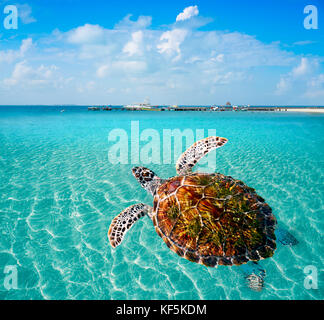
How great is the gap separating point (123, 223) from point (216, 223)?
2407 millimetres

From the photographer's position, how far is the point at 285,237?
5070 millimetres

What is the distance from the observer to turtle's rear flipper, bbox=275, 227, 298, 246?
4.87m

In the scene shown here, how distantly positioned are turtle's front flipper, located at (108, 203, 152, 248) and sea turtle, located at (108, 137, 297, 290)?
0.31 feet

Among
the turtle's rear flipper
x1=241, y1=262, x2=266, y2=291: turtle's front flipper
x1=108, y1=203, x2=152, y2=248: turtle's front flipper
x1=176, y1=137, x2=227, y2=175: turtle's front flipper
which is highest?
x1=176, y1=137, x2=227, y2=175: turtle's front flipper

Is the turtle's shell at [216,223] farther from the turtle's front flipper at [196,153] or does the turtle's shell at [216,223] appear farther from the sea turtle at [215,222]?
the turtle's front flipper at [196,153]

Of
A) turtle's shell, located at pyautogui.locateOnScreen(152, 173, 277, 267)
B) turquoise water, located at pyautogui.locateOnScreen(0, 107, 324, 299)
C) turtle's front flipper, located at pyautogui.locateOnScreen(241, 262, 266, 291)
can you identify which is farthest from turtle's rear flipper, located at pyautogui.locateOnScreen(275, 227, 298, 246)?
turtle's shell, located at pyautogui.locateOnScreen(152, 173, 277, 267)

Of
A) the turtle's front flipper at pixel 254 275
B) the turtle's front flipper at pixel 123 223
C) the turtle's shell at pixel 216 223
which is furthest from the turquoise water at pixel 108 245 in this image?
the turtle's shell at pixel 216 223

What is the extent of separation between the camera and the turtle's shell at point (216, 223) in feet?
10.9

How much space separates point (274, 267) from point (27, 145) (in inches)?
696

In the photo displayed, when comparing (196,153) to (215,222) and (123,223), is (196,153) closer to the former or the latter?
(215,222)

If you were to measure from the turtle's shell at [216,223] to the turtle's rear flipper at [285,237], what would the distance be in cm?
194

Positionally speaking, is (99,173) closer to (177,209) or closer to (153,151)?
(153,151)

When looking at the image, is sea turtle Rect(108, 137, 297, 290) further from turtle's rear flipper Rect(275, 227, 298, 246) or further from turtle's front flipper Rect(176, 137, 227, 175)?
turtle's front flipper Rect(176, 137, 227, 175)

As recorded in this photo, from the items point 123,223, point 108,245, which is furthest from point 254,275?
point 108,245
